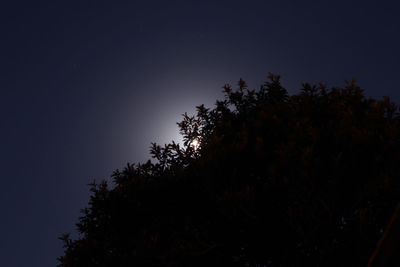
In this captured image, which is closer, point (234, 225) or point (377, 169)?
point (377, 169)

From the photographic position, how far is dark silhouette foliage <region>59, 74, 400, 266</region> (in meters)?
9.08

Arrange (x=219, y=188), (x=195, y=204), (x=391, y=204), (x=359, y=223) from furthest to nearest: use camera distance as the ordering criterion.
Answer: (x=195, y=204) → (x=219, y=188) → (x=391, y=204) → (x=359, y=223)

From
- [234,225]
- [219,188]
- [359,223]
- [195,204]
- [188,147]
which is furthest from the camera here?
[188,147]

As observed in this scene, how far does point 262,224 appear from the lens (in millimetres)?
9961

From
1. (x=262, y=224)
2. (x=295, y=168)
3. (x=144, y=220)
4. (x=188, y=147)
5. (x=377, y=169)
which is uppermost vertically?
(x=188, y=147)

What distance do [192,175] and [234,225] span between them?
9.30 feet

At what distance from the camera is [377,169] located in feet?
31.2

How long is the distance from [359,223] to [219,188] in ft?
14.3

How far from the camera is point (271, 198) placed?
10.2m

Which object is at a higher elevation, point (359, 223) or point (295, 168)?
point (295, 168)

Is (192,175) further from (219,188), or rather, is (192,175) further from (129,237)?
(129,237)

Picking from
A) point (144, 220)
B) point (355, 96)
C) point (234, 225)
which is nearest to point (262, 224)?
point (234, 225)

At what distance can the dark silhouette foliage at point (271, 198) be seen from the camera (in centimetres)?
908

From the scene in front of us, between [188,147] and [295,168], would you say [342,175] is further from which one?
[188,147]
